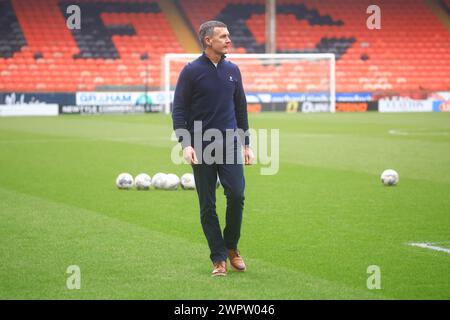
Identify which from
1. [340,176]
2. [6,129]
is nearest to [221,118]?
[340,176]

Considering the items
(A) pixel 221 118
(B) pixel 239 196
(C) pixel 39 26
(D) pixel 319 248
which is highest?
(C) pixel 39 26

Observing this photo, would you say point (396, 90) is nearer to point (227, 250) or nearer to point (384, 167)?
point (384, 167)

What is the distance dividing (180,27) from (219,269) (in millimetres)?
46892

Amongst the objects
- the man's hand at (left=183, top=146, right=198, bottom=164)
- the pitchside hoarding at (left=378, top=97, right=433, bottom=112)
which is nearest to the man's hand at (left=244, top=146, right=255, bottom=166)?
the man's hand at (left=183, top=146, right=198, bottom=164)

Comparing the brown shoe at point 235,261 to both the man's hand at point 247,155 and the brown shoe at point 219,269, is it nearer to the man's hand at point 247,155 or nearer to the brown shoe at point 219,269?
the brown shoe at point 219,269

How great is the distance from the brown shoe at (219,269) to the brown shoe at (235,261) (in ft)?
0.66

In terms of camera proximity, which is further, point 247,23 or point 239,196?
point 247,23

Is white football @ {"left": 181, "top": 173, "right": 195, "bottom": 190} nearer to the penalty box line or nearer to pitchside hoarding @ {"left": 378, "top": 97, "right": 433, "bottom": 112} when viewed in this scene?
the penalty box line

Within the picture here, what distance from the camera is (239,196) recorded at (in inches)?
333

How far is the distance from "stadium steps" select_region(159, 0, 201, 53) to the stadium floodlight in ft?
16.3

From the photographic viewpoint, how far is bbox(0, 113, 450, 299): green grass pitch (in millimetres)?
7949

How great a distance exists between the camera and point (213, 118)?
27.8 ft

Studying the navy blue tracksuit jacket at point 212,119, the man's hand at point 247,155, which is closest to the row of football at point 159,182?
the man's hand at point 247,155

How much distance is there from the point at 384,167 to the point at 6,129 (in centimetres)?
1741
